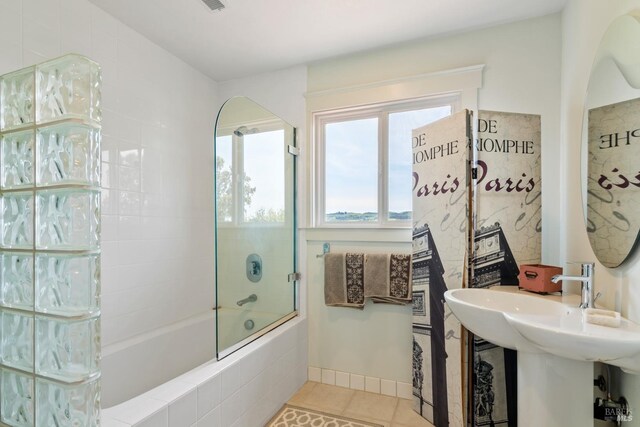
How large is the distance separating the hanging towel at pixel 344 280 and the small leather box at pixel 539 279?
0.94 metres

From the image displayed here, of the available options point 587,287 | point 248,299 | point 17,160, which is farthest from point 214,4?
point 587,287

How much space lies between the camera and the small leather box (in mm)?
1453

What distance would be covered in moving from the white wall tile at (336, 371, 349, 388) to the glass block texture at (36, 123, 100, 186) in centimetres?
206

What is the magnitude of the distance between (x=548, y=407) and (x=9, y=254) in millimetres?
1884

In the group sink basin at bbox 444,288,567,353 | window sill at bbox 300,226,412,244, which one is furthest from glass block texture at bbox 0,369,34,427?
window sill at bbox 300,226,412,244

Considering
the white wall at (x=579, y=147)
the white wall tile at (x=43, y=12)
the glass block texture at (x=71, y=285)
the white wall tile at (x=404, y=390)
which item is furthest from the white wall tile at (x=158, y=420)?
the white wall tile at (x=43, y=12)

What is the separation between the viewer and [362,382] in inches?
87.6

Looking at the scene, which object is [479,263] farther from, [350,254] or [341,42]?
[341,42]

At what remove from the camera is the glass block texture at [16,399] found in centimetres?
87

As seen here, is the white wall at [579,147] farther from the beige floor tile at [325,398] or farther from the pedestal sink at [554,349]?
the beige floor tile at [325,398]

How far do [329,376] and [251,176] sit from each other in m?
1.58

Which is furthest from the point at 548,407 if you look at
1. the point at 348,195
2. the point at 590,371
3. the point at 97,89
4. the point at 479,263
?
the point at 97,89

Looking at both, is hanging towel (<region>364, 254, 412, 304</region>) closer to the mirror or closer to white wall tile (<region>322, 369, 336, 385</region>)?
white wall tile (<region>322, 369, 336, 385</region>)

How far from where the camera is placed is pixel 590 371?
3.71ft
